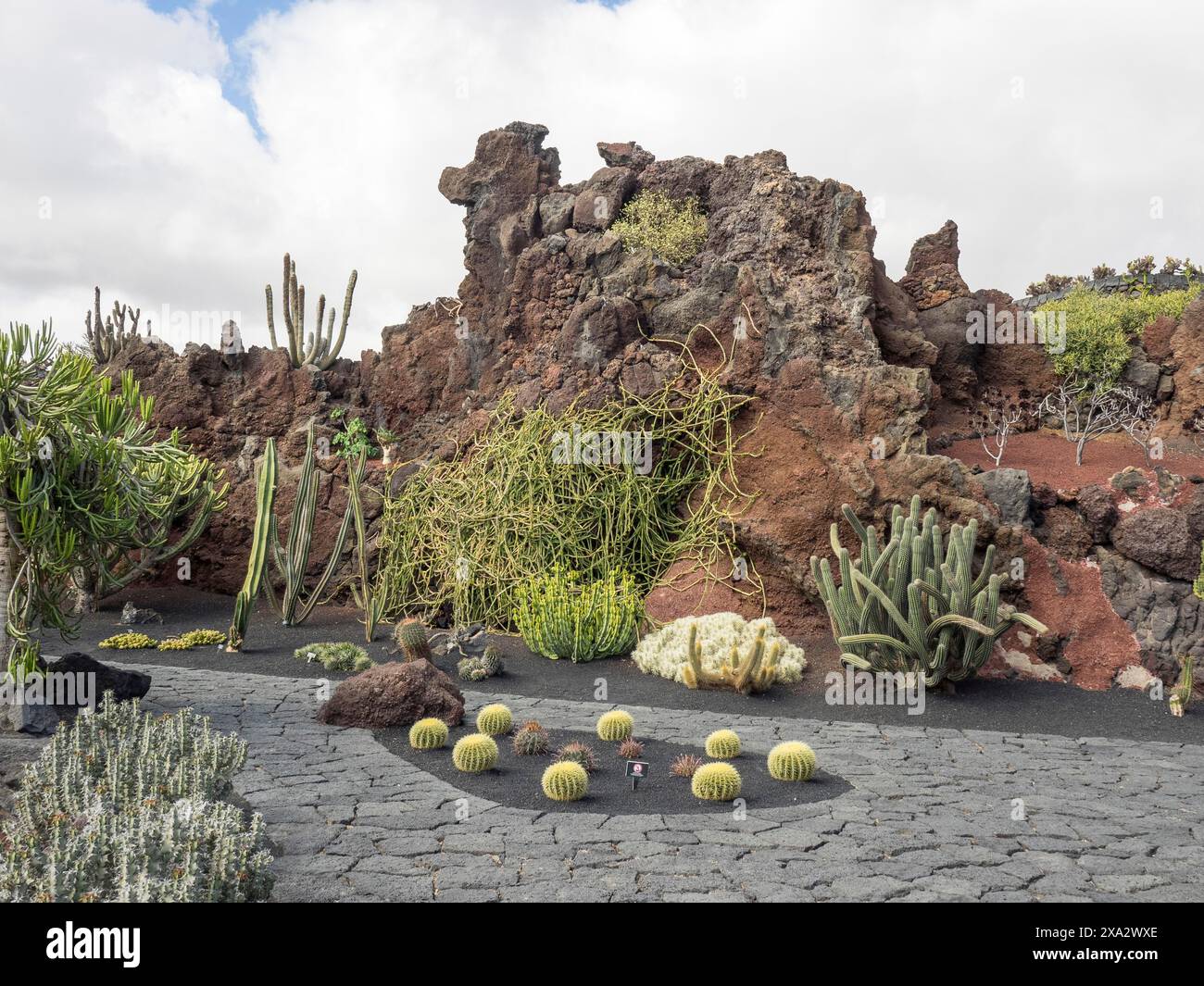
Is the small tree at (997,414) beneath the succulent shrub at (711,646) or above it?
above

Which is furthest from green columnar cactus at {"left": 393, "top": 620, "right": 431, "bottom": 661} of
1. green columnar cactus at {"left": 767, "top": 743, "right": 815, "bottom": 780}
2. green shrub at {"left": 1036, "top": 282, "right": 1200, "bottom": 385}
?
green shrub at {"left": 1036, "top": 282, "right": 1200, "bottom": 385}

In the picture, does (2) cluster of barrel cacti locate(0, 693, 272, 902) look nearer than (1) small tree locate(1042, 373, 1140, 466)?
Yes

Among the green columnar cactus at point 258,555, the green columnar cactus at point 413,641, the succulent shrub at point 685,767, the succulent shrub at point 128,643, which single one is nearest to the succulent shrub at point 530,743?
the succulent shrub at point 685,767

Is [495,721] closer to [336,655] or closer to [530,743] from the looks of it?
[530,743]

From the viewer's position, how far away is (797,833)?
5.05 m

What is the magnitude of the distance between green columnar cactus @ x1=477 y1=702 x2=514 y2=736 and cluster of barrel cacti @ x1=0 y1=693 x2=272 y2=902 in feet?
6.23

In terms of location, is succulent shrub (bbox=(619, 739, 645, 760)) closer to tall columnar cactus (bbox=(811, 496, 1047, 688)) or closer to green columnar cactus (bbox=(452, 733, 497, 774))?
green columnar cactus (bbox=(452, 733, 497, 774))

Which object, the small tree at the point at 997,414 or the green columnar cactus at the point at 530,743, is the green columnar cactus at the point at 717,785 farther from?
the small tree at the point at 997,414

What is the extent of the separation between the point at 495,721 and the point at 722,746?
164 cm

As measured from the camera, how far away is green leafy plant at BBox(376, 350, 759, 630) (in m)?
11.1

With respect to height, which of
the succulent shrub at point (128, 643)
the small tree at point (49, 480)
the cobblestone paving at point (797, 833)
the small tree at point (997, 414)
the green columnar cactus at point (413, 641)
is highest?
the small tree at point (997, 414)

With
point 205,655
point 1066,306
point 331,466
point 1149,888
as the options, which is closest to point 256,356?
point 331,466

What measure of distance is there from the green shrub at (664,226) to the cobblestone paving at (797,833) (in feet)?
29.2

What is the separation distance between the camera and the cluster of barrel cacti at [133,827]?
3.60m
